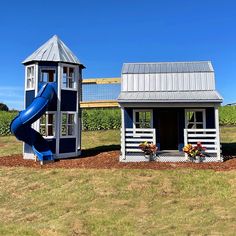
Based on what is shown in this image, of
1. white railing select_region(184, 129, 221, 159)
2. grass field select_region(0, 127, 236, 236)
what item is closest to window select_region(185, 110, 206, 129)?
white railing select_region(184, 129, 221, 159)

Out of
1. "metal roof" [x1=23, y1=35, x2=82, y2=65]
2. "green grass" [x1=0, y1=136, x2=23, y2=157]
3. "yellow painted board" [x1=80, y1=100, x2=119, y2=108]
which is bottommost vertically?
"green grass" [x1=0, y1=136, x2=23, y2=157]

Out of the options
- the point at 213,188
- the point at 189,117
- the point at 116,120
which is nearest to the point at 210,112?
the point at 189,117

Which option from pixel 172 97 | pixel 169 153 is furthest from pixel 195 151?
pixel 172 97

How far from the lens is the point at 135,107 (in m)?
17.1

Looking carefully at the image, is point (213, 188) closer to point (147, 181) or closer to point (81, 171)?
point (147, 181)

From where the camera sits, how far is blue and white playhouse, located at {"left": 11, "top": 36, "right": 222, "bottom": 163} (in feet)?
52.6

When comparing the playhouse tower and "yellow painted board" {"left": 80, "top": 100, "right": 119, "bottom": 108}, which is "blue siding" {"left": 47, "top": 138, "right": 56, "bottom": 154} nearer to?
the playhouse tower

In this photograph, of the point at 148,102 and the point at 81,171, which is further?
the point at 148,102

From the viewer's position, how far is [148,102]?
15984 millimetres

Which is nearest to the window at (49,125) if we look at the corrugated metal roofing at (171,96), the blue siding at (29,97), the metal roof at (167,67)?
the blue siding at (29,97)

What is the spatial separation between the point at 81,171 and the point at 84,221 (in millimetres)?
5747

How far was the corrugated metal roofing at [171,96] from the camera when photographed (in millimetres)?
15727

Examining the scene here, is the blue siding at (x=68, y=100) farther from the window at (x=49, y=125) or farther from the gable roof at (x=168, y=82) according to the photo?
the gable roof at (x=168, y=82)

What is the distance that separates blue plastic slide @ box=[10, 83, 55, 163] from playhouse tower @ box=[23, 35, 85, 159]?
0.58 meters
